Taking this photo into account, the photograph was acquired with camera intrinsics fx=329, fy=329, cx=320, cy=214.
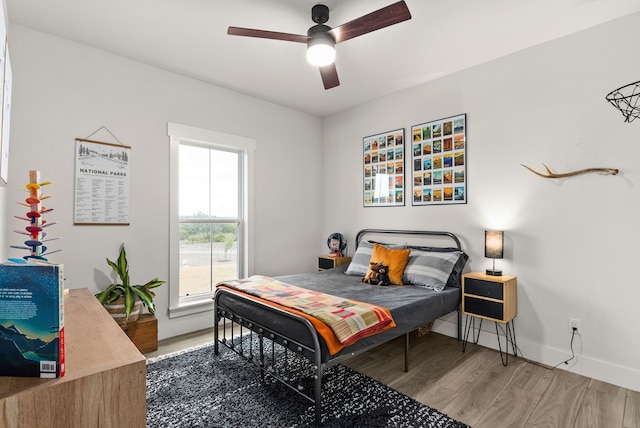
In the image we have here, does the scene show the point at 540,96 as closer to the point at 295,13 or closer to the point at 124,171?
the point at 295,13

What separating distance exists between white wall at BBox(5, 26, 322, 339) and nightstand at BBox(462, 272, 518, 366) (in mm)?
2389

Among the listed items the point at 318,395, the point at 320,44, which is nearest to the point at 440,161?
the point at 320,44

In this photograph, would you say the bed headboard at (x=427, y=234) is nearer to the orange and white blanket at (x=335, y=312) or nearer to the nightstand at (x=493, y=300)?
the nightstand at (x=493, y=300)

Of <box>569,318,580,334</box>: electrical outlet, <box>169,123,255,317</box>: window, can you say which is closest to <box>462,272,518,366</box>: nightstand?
<box>569,318,580,334</box>: electrical outlet

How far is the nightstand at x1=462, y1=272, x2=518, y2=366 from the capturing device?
2.86m

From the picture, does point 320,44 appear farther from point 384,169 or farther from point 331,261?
point 331,261

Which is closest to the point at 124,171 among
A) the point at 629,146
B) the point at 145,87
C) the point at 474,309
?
the point at 145,87

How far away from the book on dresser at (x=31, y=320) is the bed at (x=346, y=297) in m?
1.35

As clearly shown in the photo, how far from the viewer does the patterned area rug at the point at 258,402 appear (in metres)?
2.04

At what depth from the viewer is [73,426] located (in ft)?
2.83

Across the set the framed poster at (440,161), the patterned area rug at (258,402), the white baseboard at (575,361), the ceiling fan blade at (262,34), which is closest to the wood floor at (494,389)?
the white baseboard at (575,361)

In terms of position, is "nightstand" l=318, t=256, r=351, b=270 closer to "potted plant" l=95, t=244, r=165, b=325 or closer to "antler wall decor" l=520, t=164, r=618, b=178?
"potted plant" l=95, t=244, r=165, b=325

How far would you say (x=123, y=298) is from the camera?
292 centimetres

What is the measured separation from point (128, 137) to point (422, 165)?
123 inches
